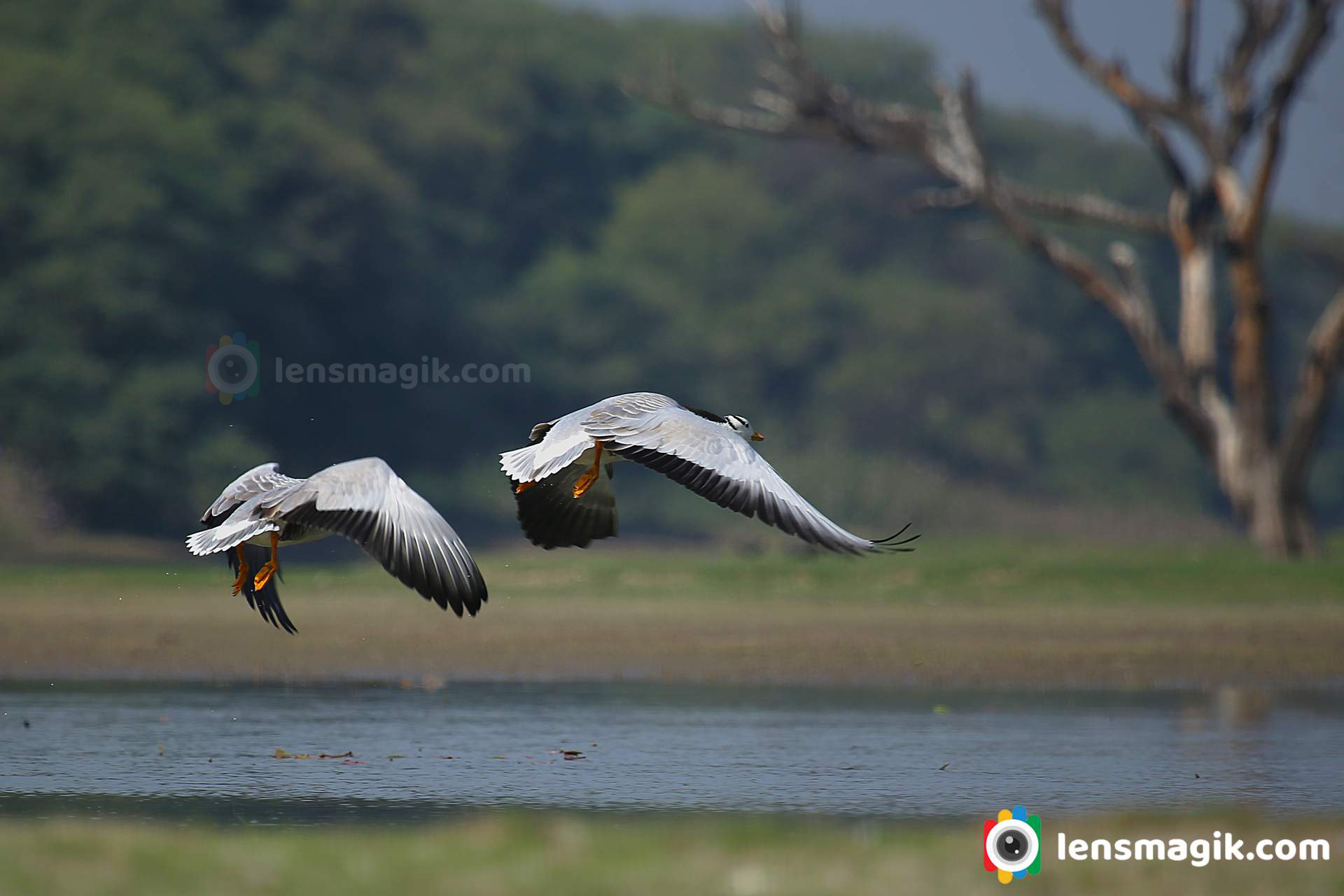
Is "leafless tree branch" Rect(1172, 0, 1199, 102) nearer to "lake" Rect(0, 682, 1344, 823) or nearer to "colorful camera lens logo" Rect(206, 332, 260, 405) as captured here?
"lake" Rect(0, 682, 1344, 823)

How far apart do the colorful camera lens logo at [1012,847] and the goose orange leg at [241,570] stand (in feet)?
12.1

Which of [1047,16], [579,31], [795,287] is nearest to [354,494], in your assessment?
[1047,16]

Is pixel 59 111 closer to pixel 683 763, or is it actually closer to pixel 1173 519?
pixel 1173 519

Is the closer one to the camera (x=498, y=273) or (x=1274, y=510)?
(x=1274, y=510)

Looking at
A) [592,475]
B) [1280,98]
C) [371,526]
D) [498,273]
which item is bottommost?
Result: [371,526]

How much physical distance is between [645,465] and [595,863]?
8.73 feet

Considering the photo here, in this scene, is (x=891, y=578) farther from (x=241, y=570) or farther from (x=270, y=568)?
(x=270, y=568)

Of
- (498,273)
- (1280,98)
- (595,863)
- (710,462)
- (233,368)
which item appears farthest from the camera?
(498,273)

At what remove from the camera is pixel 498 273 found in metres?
48.3

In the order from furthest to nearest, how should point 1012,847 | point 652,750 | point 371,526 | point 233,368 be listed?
point 233,368 → point 652,750 → point 371,526 → point 1012,847

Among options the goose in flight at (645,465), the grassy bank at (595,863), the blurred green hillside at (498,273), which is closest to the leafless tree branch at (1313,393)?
the blurred green hillside at (498,273)

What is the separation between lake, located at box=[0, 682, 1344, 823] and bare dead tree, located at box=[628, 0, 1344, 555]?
1066 centimetres

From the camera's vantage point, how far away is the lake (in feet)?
27.3

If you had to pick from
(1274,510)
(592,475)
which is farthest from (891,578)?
(592,475)
